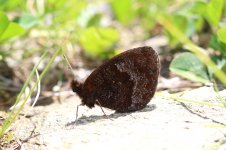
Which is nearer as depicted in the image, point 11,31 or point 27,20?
point 11,31

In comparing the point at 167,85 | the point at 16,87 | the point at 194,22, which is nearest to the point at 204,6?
the point at 194,22

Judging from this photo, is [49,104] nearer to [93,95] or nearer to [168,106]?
[93,95]

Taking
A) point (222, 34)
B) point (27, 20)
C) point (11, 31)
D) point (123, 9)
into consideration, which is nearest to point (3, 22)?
point (11, 31)

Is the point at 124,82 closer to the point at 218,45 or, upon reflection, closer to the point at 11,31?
the point at 218,45

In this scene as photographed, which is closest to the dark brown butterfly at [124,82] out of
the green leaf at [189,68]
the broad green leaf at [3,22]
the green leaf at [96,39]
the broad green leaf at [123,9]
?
the green leaf at [189,68]

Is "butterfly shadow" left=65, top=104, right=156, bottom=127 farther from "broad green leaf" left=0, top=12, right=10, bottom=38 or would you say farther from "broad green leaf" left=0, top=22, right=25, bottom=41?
"broad green leaf" left=0, top=22, right=25, bottom=41

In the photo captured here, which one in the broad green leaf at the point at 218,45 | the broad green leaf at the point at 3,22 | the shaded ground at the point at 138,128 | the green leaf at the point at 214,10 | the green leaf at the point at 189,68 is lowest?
the shaded ground at the point at 138,128

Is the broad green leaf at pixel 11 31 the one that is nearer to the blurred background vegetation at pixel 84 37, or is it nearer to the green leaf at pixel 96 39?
the blurred background vegetation at pixel 84 37
